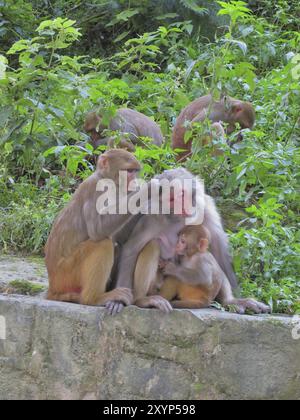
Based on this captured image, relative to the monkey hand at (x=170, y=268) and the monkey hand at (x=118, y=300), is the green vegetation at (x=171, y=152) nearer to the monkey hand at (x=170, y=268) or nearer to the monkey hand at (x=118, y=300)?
the monkey hand at (x=170, y=268)

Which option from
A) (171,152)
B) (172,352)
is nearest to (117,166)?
(172,352)

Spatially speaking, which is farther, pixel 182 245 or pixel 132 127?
pixel 132 127

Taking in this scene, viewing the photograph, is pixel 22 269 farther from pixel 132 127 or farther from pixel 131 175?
pixel 132 127

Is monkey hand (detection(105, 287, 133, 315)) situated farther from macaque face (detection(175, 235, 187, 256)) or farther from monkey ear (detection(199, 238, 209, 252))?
monkey ear (detection(199, 238, 209, 252))

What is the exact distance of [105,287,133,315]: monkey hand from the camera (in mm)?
5414

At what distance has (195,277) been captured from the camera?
5672 mm

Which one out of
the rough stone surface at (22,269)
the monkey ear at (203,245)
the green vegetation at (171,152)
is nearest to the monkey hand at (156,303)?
the monkey ear at (203,245)

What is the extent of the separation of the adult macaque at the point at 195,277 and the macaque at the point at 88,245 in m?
0.37

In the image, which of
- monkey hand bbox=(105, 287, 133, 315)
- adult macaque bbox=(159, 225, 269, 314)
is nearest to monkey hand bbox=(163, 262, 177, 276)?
adult macaque bbox=(159, 225, 269, 314)

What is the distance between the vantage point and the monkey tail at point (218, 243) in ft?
19.8

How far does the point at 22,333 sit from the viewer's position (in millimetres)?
5609

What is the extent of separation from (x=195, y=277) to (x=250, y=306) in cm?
45

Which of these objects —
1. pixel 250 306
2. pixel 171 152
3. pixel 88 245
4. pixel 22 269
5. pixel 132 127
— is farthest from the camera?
pixel 132 127

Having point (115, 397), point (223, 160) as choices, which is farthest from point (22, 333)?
point (223, 160)
